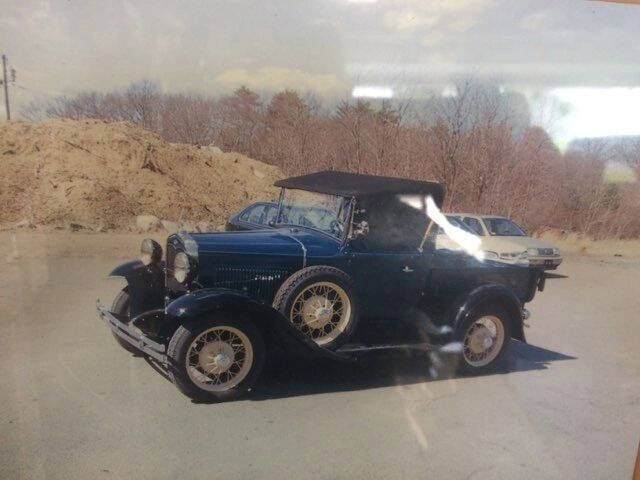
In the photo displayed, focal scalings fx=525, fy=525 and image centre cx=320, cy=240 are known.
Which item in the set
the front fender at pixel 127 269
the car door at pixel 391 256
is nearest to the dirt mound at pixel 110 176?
the front fender at pixel 127 269

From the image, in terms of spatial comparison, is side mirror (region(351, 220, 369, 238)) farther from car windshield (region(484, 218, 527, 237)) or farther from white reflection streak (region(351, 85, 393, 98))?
white reflection streak (region(351, 85, 393, 98))

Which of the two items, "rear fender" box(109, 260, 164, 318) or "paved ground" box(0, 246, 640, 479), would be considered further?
"rear fender" box(109, 260, 164, 318)

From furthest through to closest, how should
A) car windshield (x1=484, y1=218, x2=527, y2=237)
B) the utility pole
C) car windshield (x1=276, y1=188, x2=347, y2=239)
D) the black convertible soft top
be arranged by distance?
1. car windshield (x1=276, y1=188, x2=347, y2=239)
2. car windshield (x1=484, y1=218, x2=527, y2=237)
3. the black convertible soft top
4. the utility pole

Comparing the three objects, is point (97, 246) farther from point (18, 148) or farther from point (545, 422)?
point (545, 422)

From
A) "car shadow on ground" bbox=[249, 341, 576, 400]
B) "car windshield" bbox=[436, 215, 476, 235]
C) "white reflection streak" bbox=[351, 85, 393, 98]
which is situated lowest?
"car shadow on ground" bbox=[249, 341, 576, 400]

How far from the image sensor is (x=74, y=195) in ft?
7.57

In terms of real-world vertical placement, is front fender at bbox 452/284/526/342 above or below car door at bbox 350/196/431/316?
below

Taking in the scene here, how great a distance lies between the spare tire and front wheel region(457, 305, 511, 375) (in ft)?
2.61

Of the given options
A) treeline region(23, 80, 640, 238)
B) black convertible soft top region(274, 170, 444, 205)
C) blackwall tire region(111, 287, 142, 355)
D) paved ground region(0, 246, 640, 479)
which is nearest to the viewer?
paved ground region(0, 246, 640, 479)

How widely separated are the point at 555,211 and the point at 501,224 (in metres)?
0.27

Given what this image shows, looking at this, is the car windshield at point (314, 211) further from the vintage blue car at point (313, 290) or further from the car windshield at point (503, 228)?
the car windshield at point (503, 228)

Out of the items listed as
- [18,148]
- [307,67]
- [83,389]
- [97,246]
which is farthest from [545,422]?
[18,148]

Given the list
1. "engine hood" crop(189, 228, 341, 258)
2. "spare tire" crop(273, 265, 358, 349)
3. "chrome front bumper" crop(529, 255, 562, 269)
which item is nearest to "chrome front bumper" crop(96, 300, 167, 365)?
"engine hood" crop(189, 228, 341, 258)

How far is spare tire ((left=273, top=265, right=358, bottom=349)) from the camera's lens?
8.55 feet
